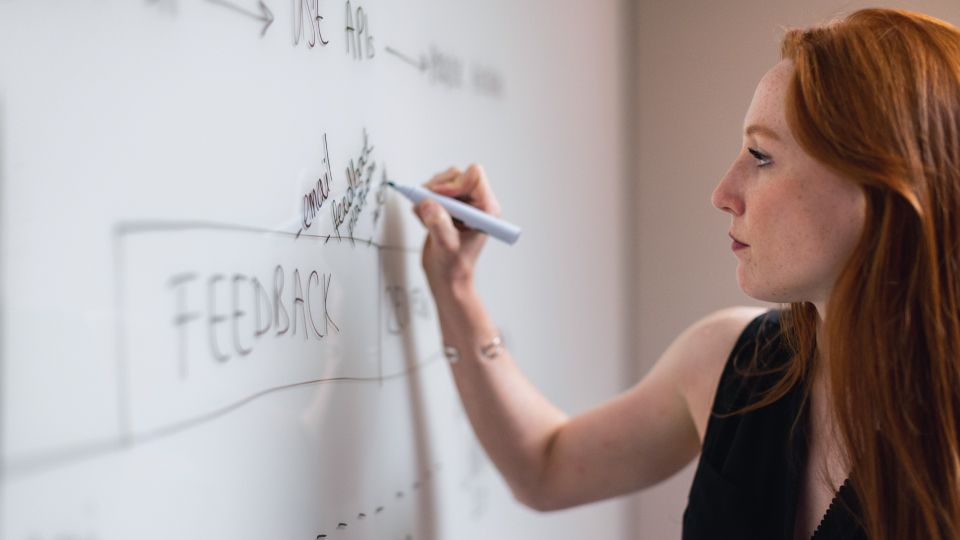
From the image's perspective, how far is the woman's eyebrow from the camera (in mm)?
608

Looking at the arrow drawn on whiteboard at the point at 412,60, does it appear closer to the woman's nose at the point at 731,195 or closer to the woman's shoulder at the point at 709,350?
the woman's nose at the point at 731,195

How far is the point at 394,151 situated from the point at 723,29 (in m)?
0.71

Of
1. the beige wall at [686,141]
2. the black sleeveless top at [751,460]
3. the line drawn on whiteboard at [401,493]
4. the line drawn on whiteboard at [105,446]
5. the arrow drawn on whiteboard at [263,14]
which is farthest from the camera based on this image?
the beige wall at [686,141]

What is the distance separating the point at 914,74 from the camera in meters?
0.57

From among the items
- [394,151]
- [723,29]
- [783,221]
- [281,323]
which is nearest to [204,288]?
[281,323]

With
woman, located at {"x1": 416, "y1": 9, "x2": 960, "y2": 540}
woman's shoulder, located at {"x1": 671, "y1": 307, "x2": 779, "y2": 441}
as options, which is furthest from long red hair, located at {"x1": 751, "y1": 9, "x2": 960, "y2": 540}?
woman's shoulder, located at {"x1": 671, "y1": 307, "x2": 779, "y2": 441}

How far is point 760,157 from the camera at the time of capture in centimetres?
62

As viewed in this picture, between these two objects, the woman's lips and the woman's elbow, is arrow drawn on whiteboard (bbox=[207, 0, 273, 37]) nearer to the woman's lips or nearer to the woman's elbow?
the woman's lips

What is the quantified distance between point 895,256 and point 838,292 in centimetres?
4

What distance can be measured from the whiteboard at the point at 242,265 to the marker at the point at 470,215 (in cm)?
2

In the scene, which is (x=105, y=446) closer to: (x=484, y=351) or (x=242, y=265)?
(x=242, y=265)

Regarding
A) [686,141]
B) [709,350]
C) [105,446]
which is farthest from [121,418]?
[686,141]

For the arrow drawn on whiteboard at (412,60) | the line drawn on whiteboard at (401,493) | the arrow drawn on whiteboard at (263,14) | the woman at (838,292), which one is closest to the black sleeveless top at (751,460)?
the woman at (838,292)

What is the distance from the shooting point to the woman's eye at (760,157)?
2.02ft
